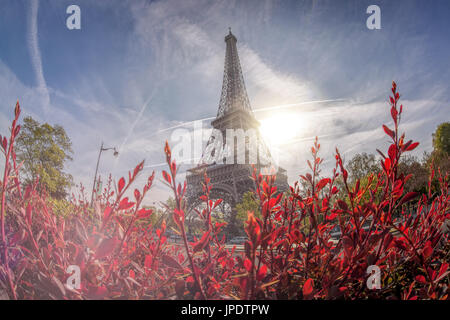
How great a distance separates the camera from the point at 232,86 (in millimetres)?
36688

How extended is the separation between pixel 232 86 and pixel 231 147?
11.8 m

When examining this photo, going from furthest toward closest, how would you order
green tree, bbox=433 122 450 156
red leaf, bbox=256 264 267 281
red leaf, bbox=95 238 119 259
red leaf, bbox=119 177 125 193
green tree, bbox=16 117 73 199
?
green tree, bbox=433 122 450 156 < green tree, bbox=16 117 73 199 < red leaf, bbox=119 177 125 193 < red leaf, bbox=95 238 119 259 < red leaf, bbox=256 264 267 281

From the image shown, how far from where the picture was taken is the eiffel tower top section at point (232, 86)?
3500cm

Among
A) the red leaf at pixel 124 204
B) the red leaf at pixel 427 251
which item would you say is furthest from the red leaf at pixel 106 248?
the red leaf at pixel 427 251

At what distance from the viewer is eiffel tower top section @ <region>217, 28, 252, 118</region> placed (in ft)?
115

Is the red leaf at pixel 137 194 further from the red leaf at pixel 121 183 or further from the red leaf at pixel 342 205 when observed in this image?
the red leaf at pixel 342 205

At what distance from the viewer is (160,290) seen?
3.61ft

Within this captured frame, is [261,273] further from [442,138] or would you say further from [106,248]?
[442,138]

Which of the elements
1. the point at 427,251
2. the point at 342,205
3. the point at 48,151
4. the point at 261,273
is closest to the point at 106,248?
the point at 261,273

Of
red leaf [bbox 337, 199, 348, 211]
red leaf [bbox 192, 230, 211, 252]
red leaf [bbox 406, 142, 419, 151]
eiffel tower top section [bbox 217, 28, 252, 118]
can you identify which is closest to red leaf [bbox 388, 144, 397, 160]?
red leaf [bbox 406, 142, 419, 151]

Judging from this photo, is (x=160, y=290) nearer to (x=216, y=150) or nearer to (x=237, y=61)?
(x=216, y=150)

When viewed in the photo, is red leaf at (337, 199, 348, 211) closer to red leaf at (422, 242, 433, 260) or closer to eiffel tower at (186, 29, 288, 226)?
red leaf at (422, 242, 433, 260)

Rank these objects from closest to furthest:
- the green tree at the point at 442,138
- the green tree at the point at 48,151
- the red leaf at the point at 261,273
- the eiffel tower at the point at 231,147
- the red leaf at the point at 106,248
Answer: the red leaf at the point at 261,273, the red leaf at the point at 106,248, the green tree at the point at 48,151, the eiffel tower at the point at 231,147, the green tree at the point at 442,138
